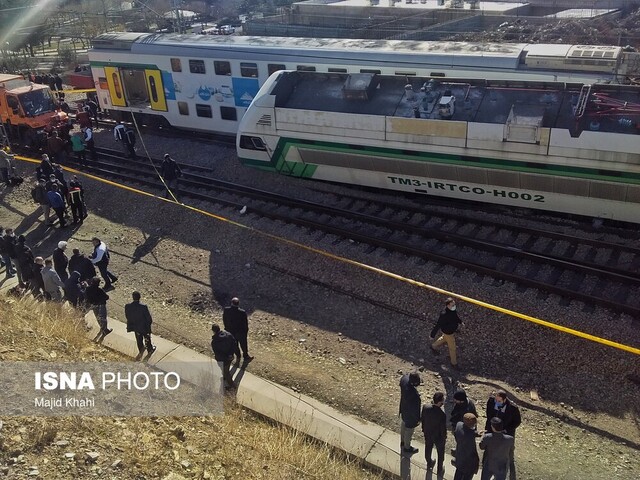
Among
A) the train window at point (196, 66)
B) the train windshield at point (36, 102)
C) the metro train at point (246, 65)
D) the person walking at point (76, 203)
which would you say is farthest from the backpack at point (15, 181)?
the train window at point (196, 66)

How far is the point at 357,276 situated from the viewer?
12430mm

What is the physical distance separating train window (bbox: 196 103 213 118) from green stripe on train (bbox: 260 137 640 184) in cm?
533

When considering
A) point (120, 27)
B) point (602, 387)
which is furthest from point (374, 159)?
point (120, 27)

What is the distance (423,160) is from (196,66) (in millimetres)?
10577

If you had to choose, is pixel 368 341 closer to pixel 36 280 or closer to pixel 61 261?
pixel 61 261

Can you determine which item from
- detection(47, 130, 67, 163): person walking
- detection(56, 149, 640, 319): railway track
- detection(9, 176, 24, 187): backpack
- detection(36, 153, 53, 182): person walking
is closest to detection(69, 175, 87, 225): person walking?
detection(36, 153, 53, 182): person walking

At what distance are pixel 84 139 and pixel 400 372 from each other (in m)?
15.6

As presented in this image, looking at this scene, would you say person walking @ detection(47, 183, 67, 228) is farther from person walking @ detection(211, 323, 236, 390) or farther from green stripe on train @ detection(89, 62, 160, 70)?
person walking @ detection(211, 323, 236, 390)

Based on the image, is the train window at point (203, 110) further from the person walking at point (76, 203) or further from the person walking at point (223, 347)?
the person walking at point (223, 347)

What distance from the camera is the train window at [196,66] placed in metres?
20.7

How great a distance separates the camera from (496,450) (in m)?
6.84

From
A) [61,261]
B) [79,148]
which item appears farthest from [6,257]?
[79,148]

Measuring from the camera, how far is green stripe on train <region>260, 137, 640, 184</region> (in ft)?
40.0

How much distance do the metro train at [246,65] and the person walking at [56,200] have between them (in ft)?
23.2
